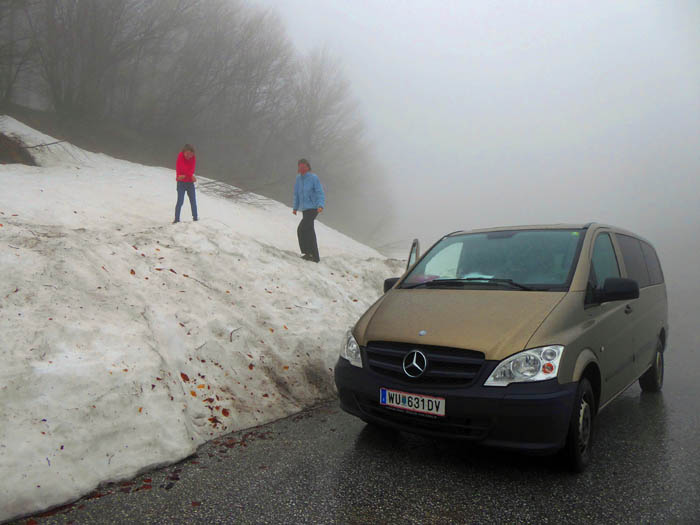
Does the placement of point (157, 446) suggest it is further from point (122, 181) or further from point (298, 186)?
point (122, 181)

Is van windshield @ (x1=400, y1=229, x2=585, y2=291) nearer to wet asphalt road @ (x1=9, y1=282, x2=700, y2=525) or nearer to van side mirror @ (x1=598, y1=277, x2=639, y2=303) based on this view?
van side mirror @ (x1=598, y1=277, x2=639, y2=303)

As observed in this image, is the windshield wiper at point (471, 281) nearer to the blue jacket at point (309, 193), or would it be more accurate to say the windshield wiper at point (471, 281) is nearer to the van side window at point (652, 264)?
the van side window at point (652, 264)

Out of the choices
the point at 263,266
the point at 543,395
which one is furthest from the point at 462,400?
the point at 263,266

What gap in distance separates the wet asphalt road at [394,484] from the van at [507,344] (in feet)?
1.02

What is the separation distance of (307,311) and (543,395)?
4.08 metres

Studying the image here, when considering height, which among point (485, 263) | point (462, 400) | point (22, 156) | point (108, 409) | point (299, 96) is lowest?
point (108, 409)

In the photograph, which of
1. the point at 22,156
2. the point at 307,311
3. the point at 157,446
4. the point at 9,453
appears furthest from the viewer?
the point at 22,156

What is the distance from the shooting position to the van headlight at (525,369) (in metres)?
3.27

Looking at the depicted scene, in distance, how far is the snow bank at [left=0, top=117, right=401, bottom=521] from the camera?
3459mm

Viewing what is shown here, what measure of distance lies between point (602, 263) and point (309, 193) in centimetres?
629

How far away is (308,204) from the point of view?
9953 mm

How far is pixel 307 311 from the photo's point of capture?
6.90m

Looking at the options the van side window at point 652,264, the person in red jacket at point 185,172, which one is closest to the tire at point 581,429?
the van side window at point 652,264

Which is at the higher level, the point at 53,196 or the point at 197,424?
the point at 53,196
